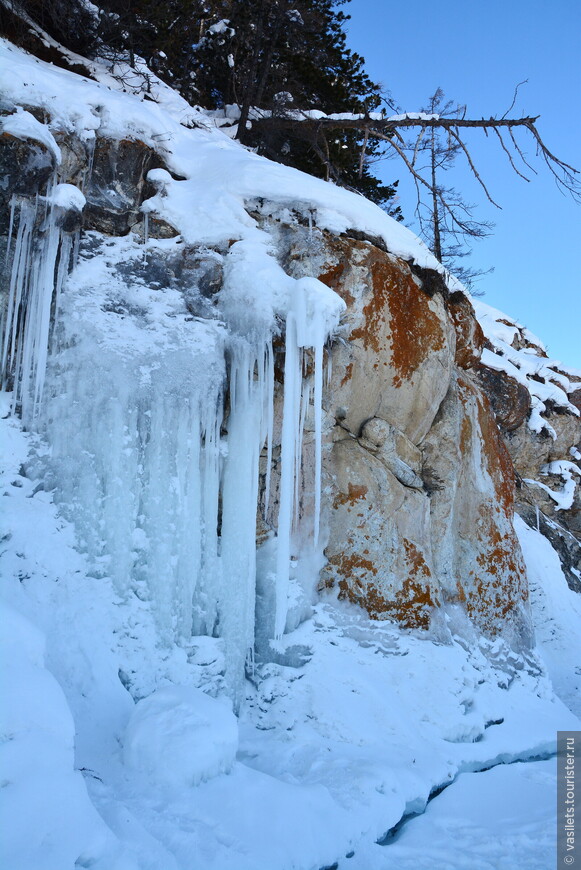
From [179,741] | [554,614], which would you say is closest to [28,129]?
[179,741]

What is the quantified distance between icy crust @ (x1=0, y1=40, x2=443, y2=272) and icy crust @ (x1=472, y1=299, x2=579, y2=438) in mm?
4681

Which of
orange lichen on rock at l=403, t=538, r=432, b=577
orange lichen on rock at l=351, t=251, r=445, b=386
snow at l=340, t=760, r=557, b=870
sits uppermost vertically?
orange lichen on rock at l=351, t=251, r=445, b=386

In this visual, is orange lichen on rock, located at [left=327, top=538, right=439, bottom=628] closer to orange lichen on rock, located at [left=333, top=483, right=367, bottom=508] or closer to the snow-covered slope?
the snow-covered slope

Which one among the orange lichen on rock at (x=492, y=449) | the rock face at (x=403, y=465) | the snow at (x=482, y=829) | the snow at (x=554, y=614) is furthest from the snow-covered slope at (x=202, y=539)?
the orange lichen on rock at (x=492, y=449)

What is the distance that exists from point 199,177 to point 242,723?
19.7 ft

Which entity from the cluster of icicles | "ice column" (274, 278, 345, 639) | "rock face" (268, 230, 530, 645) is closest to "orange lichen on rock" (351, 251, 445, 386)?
"rock face" (268, 230, 530, 645)

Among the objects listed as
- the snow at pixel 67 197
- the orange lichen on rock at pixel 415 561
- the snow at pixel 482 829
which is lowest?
the snow at pixel 482 829

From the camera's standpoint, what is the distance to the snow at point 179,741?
3.99m

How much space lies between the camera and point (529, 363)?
1455 centimetres

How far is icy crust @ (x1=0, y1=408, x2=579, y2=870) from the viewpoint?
3320mm

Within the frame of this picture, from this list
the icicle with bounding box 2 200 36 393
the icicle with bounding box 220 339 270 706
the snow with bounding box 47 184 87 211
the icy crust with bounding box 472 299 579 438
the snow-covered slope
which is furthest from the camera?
the icy crust with bounding box 472 299 579 438

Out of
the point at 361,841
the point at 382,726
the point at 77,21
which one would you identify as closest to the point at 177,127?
the point at 77,21

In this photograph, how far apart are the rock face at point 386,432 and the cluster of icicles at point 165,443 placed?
0.46 meters

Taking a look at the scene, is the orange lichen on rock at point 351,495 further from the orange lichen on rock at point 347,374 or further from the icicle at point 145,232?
the icicle at point 145,232
